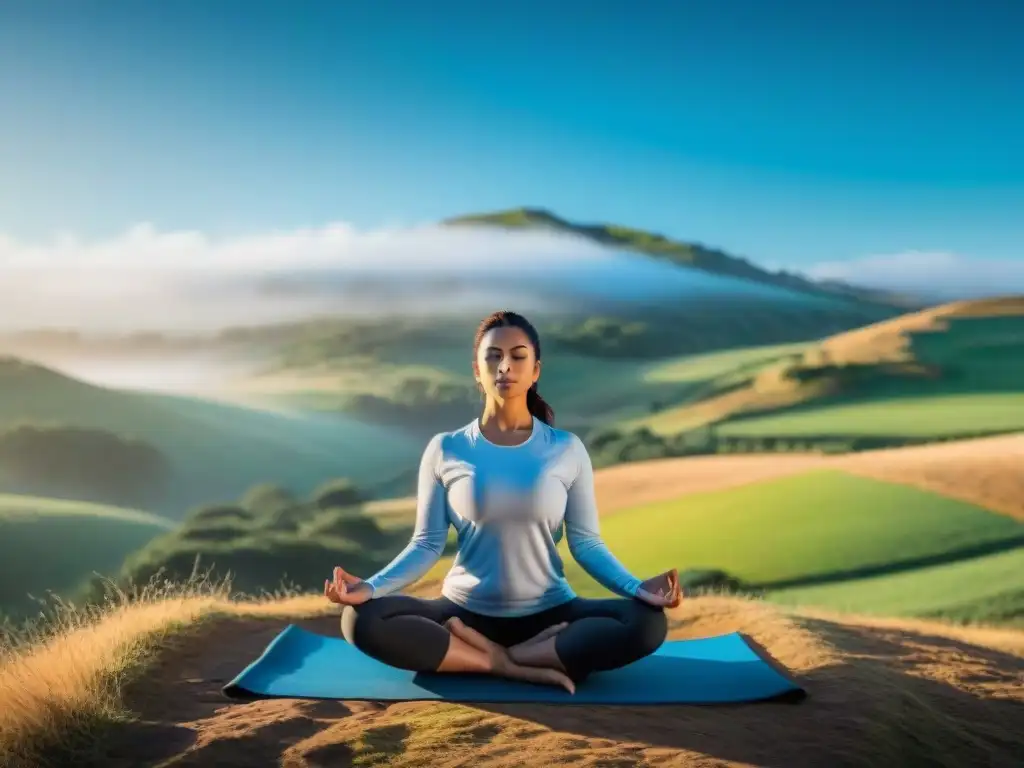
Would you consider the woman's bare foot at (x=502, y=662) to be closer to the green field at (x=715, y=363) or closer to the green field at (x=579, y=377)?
the green field at (x=579, y=377)

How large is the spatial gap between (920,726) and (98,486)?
8178 millimetres

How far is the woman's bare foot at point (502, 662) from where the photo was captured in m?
3.03

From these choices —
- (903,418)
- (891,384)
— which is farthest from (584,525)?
(891,384)

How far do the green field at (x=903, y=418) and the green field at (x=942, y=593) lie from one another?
68.2 inches

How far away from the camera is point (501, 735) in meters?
2.70

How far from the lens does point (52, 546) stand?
26.1 feet

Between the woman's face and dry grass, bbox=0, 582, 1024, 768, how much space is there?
96 centimetres

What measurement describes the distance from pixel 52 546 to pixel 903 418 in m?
7.13

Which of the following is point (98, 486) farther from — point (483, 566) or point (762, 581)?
point (483, 566)

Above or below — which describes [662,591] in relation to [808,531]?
above

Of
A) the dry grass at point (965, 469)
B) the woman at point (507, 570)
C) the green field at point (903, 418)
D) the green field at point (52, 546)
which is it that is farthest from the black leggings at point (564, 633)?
the green field at point (903, 418)

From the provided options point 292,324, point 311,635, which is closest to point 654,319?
point 292,324

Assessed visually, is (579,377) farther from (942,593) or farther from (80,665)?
(80,665)

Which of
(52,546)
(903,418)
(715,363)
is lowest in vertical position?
(52,546)
